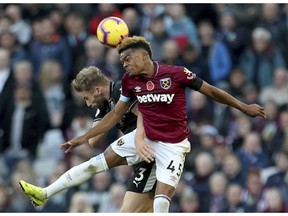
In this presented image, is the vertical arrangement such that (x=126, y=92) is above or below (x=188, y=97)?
above

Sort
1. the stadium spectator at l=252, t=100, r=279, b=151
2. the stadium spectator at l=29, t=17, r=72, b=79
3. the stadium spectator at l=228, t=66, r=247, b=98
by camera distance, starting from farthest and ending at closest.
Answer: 1. the stadium spectator at l=29, t=17, r=72, b=79
2. the stadium spectator at l=228, t=66, r=247, b=98
3. the stadium spectator at l=252, t=100, r=279, b=151

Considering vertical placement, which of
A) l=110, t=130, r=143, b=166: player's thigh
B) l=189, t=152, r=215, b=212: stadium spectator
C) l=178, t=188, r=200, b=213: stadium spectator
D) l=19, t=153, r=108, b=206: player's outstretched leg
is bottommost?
l=178, t=188, r=200, b=213: stadium spectator

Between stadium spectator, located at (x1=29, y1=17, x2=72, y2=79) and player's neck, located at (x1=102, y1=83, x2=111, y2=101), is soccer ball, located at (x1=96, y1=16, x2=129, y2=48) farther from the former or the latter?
stadium spectator, located at (x1=29, y1=17, x2=72, y2=79)

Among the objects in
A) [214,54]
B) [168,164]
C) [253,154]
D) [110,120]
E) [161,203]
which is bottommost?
[253,154]

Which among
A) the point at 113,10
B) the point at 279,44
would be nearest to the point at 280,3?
the point at 279,44

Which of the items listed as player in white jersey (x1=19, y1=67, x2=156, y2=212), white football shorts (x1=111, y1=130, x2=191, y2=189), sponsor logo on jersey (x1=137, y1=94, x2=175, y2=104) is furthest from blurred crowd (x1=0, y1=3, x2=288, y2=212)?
sponsor logo on jersey (x1=137, y1=94, x2=175, y2=104)

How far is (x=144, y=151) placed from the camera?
40.9 feet

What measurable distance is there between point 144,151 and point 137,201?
2.92 ft

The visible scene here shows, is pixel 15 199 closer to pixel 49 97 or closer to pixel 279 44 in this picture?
pixel 49 97

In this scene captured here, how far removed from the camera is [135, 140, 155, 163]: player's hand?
40.9 ft

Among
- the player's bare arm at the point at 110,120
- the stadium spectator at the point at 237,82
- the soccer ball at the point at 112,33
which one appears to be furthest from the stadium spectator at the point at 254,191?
the soccer ball at the point at 112,33

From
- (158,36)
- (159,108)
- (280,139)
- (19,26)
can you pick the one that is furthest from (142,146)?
(19,26)

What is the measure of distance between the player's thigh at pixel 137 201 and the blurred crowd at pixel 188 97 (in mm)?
3604

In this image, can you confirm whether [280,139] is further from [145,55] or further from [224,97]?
[145,55]
